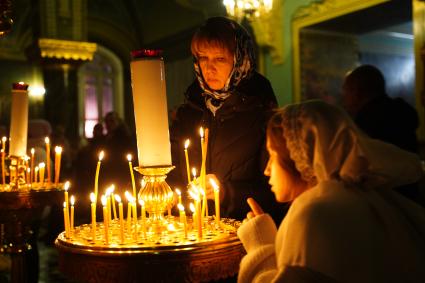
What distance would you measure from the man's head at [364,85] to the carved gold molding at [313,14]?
366cm

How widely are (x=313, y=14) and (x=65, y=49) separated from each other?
488 cm

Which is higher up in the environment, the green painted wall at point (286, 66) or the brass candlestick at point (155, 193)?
the green painted wall at point (286, 66)

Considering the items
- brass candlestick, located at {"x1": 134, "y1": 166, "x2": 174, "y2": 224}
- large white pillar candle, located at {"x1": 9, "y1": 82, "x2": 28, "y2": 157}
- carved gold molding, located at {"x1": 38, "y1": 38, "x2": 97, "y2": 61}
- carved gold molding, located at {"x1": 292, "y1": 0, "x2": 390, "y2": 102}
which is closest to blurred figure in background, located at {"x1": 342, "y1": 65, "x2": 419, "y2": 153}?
brass candlestick, located at {"x1": 134, "y1": 166, "x2": 174, "y2": 224}

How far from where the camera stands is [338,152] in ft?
5.09

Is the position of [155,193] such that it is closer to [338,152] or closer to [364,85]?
[338,152]

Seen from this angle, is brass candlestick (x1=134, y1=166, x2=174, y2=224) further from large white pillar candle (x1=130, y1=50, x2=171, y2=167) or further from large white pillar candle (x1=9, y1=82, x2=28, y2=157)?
large white pillar candle (x1=9, y1=82, x2=28, y2=157)

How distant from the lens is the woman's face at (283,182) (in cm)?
178

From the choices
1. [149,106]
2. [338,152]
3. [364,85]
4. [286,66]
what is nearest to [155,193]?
[149,106]

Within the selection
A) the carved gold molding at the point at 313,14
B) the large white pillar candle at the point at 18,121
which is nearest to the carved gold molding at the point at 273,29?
the carved gold molding at the point at 313,14

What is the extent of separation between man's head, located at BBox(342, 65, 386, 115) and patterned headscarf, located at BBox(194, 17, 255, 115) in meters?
1.47

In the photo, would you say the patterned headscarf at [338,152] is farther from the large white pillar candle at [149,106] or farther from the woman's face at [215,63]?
the woman's face at [215,63]

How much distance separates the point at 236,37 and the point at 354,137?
985 mm

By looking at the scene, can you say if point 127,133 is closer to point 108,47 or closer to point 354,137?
point 354,137

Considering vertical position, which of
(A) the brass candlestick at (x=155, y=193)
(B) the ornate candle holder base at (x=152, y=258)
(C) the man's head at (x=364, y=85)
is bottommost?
(B) the ornate candle holder base at (x=152, y=258)
